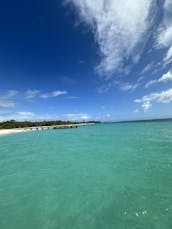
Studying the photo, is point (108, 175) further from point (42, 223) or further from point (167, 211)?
point (42, 223)

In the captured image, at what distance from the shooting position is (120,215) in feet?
14.6

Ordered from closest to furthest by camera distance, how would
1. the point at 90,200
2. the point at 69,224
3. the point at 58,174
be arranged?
the point at 69,224 < the point at 90,200 < the point at 58,174

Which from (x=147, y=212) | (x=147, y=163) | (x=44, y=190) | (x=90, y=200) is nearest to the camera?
(x=147, y=212)

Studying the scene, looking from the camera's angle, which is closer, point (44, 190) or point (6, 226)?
point (6, 226)

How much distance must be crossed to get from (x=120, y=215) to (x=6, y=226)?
140 inches

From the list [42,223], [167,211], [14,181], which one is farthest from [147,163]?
[14,181]

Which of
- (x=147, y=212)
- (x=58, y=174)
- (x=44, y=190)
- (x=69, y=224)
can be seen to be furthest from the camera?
(x=58, y=174)

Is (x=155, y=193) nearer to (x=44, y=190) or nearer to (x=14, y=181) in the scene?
(x=44, y=190)

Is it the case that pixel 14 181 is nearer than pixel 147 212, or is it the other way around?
pixel 147 212

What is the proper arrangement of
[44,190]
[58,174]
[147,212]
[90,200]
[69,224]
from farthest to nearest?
1. [58,174]
2. [44,190]
3. [90,200]
4. [147,212]
5. [69,224]

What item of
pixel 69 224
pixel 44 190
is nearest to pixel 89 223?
pixel 69 224

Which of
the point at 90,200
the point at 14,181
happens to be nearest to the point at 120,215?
the point at 90,200

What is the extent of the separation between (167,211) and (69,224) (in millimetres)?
3179

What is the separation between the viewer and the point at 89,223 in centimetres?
419
